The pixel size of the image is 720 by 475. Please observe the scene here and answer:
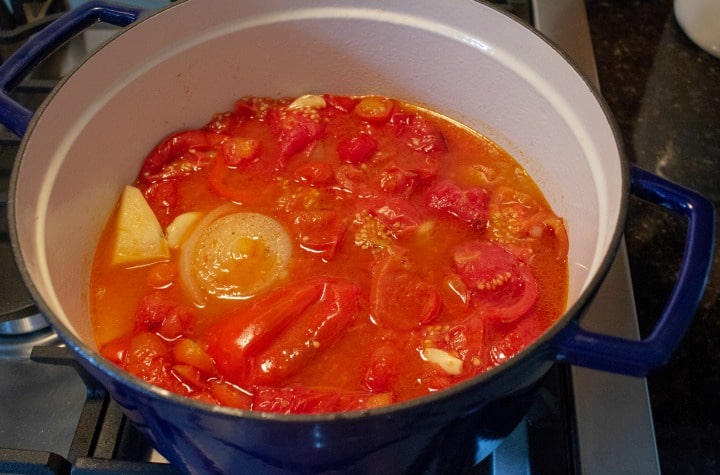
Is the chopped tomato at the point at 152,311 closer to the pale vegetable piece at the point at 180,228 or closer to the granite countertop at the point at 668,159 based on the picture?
the pale vegetable piece at the point at 180,228

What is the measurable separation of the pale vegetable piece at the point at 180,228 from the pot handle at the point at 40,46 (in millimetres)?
340

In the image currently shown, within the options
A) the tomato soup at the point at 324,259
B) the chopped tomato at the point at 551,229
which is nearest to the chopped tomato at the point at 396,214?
the tomato soup at the point at 324,259

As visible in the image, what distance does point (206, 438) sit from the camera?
0.89m

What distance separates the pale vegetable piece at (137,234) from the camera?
4.48 ft

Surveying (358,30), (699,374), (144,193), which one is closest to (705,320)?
(699,374)

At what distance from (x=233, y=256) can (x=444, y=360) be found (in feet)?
1.48

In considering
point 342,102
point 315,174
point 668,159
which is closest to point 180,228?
point 315,174

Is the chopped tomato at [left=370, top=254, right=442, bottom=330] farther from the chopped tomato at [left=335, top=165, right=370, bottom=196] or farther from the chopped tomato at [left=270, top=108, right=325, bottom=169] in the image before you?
the chopped tomato at [left=270, top=108, right=325, bottom=169]

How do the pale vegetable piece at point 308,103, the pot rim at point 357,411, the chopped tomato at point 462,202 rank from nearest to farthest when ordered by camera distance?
the pot rim at point 357,411 < the chopped tomato at point 462,202 < the pale vegetable piece at point 308,103

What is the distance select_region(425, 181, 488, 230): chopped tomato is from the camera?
1.41m

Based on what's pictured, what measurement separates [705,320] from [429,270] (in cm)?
53

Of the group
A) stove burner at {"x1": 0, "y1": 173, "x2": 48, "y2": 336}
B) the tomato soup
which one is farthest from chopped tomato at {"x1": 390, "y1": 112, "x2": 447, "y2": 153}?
stove burner at {"x1": 0, "y1": 173, "x2": 48, "y2": 336}

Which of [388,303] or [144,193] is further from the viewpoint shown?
[144,193]

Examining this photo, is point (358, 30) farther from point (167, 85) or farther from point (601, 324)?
point (601, 324)
